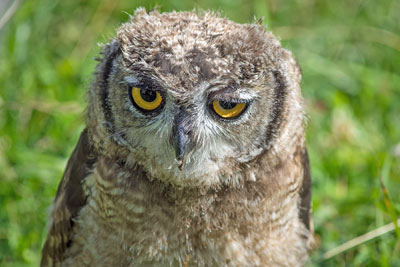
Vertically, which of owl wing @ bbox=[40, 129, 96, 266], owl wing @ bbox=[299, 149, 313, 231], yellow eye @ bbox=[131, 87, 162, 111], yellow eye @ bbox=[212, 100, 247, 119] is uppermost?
yellow eye @ bbox=[212, 100, 247, 119]

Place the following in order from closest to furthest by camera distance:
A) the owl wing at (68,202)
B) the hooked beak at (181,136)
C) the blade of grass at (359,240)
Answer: the hooked beak at (181,136)
the owl wing at (68,202)
the blade of grass at (359,240)

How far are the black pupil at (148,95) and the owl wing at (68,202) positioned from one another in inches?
22.7

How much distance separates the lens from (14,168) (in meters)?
3.97

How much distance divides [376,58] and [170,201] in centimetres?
300

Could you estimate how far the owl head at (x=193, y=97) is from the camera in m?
2.43

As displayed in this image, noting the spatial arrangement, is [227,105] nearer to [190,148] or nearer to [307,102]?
[190,148]

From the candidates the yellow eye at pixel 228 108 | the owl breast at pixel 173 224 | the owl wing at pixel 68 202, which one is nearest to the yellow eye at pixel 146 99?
the yellow eye at pixel 228 108

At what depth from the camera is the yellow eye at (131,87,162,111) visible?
2447 millimetres

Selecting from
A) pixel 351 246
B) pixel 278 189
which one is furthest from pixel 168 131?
pixel 351 246

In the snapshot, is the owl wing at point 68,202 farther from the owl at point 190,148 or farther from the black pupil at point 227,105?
the black pupil at point 227,105

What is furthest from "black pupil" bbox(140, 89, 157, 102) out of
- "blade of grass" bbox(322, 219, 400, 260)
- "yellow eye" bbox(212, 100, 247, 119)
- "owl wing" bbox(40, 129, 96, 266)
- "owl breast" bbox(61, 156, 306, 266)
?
"blade of grass" bbox(322, 219, 400, 260)

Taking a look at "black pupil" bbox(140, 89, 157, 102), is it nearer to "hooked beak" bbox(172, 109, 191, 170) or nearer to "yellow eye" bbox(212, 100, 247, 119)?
"hooked beak" bbox(172, 109, 191, 170)

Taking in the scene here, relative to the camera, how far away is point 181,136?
2410 millimetres

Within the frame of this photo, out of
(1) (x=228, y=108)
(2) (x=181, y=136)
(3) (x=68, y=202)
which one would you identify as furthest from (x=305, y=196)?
(3) (x=68, y=202)
